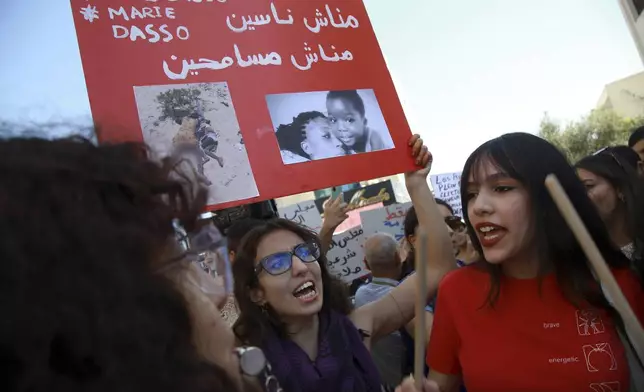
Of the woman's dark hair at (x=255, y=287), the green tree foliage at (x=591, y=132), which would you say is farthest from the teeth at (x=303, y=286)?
the green tree foliage at (x=591, y=132)

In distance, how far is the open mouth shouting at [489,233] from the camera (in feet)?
5.56

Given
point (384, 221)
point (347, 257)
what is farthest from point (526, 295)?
point (384, 221)

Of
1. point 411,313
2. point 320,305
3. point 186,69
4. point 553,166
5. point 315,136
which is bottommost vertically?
point 411,313

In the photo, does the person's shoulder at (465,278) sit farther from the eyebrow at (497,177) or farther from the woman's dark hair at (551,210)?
the eyebrow at (497,177)

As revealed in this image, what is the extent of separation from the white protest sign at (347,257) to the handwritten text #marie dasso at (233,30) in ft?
10.7

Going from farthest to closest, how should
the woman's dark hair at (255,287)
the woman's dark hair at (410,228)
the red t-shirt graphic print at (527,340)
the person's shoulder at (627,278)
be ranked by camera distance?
the woman's dark hair at (410,228), the woman's dark hair at (255,287), the person's shoulder at (627,278), the red t-shirt graphic print at (527,340)

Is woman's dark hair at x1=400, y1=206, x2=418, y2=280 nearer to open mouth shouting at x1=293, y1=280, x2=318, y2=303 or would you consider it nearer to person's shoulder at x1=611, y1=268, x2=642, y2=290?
open mouth shouting at x1=293, y1=280, x2=318, y2=303

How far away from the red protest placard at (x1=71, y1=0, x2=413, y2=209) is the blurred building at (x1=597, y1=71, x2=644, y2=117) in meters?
28.5

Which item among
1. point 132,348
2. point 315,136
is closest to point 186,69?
point 315,136

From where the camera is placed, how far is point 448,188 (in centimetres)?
722

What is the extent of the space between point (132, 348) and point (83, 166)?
0.96ft

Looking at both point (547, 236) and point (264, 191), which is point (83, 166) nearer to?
point (264, 191)

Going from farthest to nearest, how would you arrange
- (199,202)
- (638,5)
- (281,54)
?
1. (638,5)
2. (281,54)
3. (199,202)

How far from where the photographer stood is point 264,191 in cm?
176
